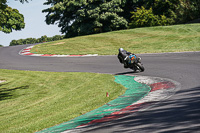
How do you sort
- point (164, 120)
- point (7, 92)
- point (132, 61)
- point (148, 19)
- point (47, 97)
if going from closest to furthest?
1. point (164, 120)
2. point (47, 97)
3. point (7, 92)
4. point (132, 61)
5. point (148, 19)

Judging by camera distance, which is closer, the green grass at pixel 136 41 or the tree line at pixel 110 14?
the green grass at pixel 136 41

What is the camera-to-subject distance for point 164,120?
19.2 feet

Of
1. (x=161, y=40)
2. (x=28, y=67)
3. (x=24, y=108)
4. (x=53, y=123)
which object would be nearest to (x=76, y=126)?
(x=53, y=123)

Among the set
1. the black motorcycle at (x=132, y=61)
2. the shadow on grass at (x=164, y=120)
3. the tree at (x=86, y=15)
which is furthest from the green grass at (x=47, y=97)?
the tree at (x=86, y=15)

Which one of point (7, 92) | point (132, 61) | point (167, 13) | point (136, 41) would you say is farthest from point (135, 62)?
point (167, 13)

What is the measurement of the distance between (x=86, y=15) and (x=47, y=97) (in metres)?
36.7

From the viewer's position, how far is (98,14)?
154 feet

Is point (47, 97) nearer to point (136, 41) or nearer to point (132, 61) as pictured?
point (132, 61)

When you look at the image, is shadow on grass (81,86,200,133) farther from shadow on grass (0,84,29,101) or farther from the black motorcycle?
shadow on grass (0,84,29,101)

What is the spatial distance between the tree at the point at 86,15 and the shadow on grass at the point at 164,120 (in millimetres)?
40373

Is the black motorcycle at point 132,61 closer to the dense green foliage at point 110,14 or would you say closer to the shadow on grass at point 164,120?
the shadow on grass at point 164,120

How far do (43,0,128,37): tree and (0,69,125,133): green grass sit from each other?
3020cm

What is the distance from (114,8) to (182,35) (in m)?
17.8

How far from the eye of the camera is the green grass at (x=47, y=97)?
8227mm
